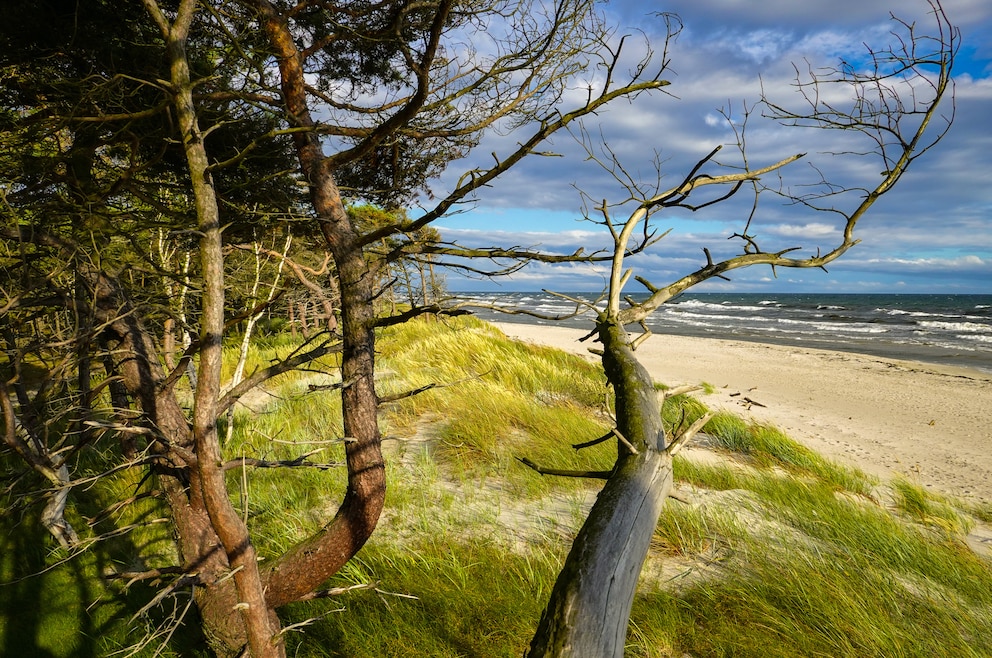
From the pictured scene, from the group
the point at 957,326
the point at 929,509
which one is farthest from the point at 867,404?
the point at 957,326

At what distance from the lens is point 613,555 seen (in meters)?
1.84

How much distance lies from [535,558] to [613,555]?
2.17 metres

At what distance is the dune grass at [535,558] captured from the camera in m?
3.04

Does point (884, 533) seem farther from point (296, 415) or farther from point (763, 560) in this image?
point (296, 415)

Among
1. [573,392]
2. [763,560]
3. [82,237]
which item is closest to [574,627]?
[763,560]

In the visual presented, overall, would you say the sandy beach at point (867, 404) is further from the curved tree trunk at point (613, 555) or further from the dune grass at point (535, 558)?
the curved tree trunk at point (613, 555)

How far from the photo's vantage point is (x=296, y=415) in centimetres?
738

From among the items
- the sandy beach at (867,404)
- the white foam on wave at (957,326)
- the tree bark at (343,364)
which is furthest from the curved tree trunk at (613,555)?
the white foam on wave at (957,326)

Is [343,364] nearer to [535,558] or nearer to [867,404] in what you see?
[535,558]

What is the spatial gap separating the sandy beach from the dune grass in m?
1.36

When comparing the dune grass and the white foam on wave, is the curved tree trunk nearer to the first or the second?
the dune grass

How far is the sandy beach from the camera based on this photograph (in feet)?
27.1

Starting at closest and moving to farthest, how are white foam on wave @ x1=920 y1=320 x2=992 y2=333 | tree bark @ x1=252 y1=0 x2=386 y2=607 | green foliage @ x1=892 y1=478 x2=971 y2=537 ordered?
1. tree bark @ x1=252 y1=0 x2=386 y2=607
2. green foliage @ x1=892 y1=478 x2=971 y2=537
3. white foam on wave @ x1=920 y1=320 x2=992 y2=333

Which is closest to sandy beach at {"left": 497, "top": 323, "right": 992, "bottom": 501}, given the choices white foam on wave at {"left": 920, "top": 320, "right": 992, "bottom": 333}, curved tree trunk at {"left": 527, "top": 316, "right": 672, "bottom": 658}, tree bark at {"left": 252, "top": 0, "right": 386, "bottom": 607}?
curved tree trunk at {"left": 527, "top": 316, "right": 672, "bottom": 658}
